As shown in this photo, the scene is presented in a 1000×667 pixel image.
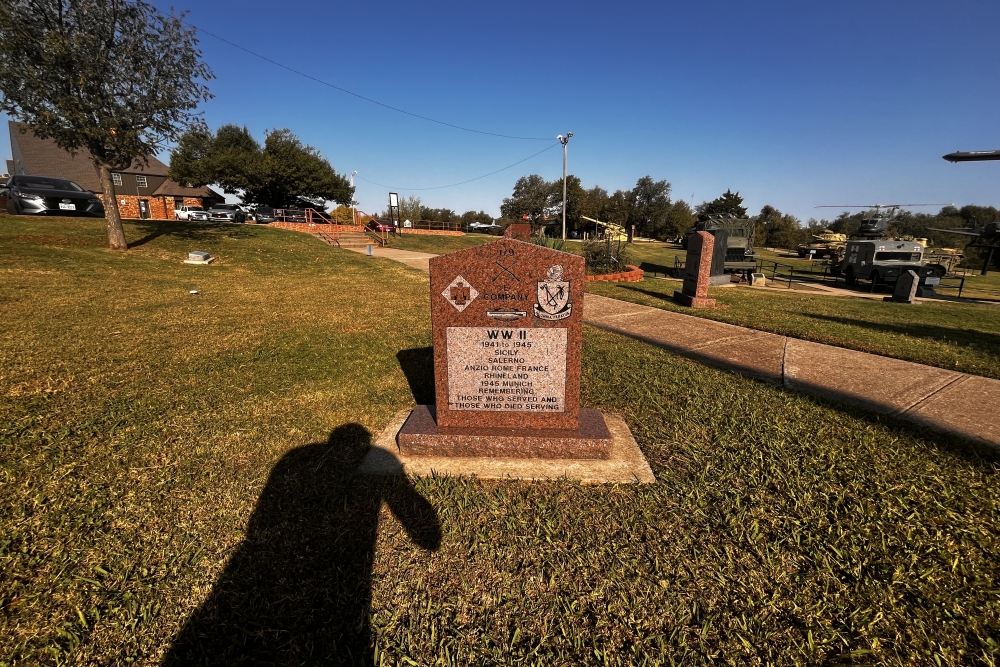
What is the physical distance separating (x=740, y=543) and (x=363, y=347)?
4954 mm

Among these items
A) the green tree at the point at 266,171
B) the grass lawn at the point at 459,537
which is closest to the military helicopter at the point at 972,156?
the grass lawn at the point at 459,537

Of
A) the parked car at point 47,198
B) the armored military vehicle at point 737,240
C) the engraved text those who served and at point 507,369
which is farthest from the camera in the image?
the armored military vehicle at point 737,240

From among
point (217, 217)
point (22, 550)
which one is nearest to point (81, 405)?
point (22, 550)

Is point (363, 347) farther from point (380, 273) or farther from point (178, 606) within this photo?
point (380, 273)

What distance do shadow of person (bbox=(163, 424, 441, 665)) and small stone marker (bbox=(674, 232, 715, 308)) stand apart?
8.76 metres

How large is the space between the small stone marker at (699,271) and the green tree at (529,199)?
61.0 meters

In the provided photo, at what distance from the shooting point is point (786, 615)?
188cm

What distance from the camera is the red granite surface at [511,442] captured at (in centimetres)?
314

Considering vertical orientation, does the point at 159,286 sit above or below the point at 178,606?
above

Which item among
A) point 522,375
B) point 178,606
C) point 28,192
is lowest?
point 178,606

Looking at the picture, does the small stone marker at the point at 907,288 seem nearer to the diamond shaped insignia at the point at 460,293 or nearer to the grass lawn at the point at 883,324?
the grass lawn at the point at 883,324

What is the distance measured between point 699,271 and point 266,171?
49.0 meters

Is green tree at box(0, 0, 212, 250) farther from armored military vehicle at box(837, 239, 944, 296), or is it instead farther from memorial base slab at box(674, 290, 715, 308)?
armored military vehicle at box(837, 239, 944, 296)

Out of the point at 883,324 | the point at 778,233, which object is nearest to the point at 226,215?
the point at 883,324
